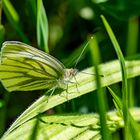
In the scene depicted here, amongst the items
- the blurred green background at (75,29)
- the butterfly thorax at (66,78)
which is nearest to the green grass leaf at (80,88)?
the butterfly thorax at (66,78)

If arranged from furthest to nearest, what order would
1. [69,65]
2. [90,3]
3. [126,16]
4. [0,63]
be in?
[90,3] < [126,16] < [69,65] < [0,63]

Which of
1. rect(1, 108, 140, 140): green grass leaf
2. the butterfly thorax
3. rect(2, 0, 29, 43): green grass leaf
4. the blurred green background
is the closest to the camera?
rect(1, 108, 140, 140): green grass leaf

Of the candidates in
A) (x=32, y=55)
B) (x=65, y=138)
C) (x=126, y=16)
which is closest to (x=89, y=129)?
(x=65, y=138)

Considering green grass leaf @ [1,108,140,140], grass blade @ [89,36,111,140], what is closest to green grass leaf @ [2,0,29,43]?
green grass leaf @ [1,108,140,140]

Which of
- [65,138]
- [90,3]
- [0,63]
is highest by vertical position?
[90,3]

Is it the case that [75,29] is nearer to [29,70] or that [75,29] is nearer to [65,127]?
[29,70]

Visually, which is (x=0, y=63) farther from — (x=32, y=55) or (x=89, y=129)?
(x=89, y=129)

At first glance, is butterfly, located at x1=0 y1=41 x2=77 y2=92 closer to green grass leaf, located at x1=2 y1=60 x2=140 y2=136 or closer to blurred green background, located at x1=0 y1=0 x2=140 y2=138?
green grass leaf, located at x1=2 y1=60 x2=140 y2=136
